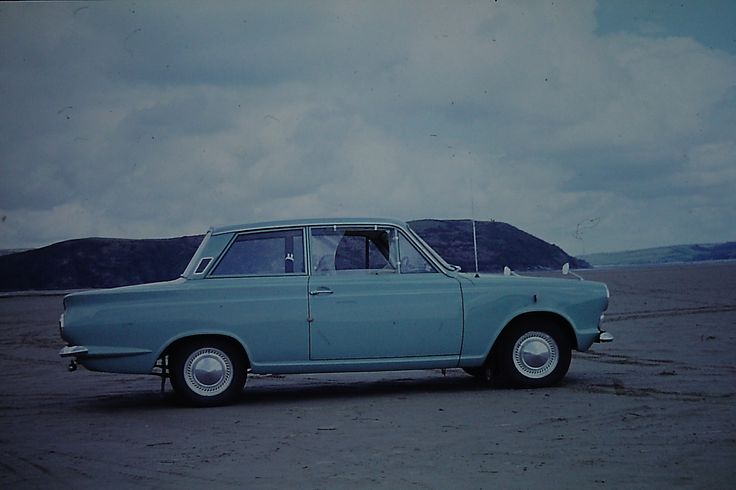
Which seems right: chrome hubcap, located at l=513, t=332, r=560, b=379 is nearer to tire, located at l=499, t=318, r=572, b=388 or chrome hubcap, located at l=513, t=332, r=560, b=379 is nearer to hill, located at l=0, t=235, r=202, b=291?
tire, located at l=499, t=318, r=572, b=388

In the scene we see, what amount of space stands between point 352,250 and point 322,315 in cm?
79

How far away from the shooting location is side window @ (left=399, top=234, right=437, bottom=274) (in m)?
9.29

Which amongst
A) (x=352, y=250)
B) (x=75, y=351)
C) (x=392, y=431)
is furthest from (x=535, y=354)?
(x=75, y=351)

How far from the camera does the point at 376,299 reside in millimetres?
8953

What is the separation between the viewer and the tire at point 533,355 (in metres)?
9.24

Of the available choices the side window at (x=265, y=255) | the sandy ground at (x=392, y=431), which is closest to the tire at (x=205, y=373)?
the sandy ground at (x=392, y=431)

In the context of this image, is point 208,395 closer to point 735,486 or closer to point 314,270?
point 314,270

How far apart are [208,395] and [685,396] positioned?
4.16 meters

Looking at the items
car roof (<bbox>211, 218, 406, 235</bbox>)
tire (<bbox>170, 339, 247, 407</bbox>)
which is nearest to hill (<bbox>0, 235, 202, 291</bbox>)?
car roof (<bbox>211, 218, 406, 235</bbox>)

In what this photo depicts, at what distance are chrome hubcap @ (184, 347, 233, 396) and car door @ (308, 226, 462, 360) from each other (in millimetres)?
822

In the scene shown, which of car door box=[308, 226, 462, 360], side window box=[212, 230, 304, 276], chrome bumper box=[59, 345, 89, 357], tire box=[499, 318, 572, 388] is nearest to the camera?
chrome bumper box=[59, 345, 89, 357]

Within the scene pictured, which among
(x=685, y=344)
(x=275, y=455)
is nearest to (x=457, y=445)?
(x=275, y=455)

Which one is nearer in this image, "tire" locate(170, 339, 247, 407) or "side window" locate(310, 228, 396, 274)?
"tire" locate(170, 339, 247, 407)

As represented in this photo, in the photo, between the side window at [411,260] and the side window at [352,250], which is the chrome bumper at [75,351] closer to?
the side window at [352,250]
